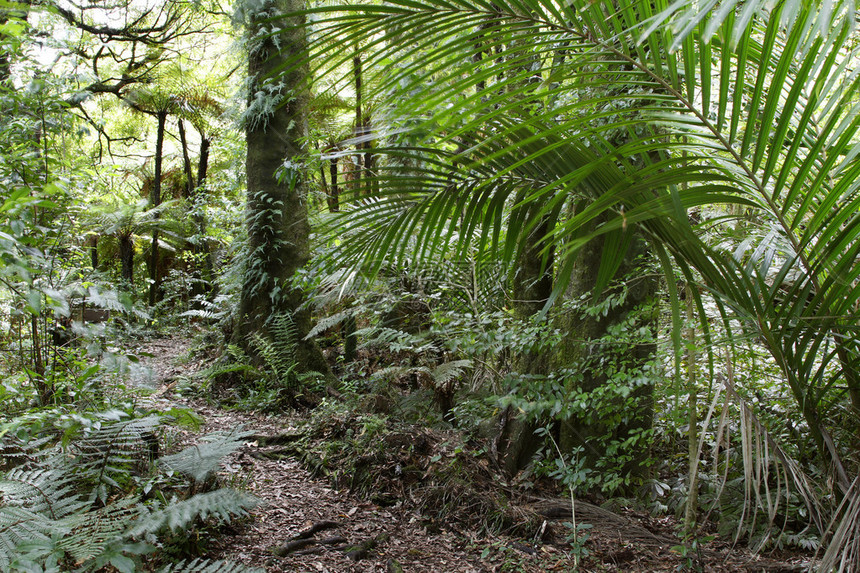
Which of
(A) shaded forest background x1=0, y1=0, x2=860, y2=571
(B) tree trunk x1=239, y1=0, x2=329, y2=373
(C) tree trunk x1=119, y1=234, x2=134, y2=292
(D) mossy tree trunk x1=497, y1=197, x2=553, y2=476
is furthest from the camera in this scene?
(C) tree trunk x1=119, y1=234, x2=134, y2=292

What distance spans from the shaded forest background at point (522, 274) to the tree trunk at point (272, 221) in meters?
0.03

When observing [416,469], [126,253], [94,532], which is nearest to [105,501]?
[94,532]

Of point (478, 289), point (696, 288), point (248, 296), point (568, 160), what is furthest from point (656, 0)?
point (248, 296)

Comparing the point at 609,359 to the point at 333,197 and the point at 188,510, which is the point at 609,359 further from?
the point at 188,510

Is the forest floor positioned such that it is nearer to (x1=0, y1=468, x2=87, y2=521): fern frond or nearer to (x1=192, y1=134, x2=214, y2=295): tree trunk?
(x1=0, y1=468, x2=87, y2=521): fern frond

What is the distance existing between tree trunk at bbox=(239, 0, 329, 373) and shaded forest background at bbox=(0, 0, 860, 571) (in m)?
0.03

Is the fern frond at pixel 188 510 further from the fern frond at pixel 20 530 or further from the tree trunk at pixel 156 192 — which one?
the tree trunk at pixel 156 192

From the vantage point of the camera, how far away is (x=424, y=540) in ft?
9.56

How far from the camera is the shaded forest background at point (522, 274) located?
1.27 m

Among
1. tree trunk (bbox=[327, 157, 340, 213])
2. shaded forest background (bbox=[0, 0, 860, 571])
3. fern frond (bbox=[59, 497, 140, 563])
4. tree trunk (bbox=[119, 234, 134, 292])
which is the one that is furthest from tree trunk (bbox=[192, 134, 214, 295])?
fern frond (bbox=[59, 497, 140, 563])

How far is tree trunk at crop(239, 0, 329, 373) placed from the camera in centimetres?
547

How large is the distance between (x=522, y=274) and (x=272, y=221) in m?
2.74

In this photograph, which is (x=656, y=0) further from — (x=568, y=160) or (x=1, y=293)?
(x=1, y=293)

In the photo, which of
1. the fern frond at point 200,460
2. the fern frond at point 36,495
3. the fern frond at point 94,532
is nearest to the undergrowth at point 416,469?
the fern frond at point 200,460
